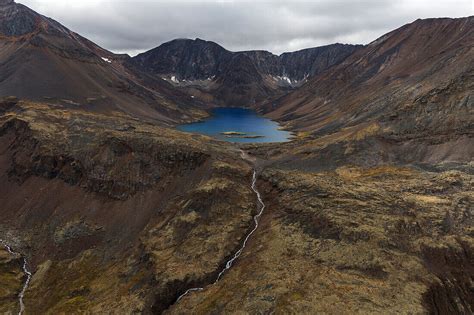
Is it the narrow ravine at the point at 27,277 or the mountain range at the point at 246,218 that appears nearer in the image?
the mountain range at the point at 246,218

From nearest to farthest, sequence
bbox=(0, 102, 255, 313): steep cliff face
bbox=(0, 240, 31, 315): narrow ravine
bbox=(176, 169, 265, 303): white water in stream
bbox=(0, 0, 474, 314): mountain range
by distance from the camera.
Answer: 1. bbox=(0, 0, 474, 314): mountain range
2. bbox=(176, 169, 265, 303): white water in stream
3. bbox=(0, 102, 255, 313): steep cliff face
4. bbox=(0, 240, 31, 315): narrow ravine

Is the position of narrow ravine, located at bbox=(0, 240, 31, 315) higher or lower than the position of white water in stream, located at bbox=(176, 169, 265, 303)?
lower

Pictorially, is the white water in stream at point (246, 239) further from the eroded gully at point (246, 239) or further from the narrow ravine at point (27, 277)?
the narrow ravine at point (27, 277)

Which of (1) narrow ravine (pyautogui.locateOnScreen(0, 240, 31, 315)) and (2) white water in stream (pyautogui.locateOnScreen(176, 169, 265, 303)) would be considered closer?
(2) white water in stream (pyautogui.locateOnScreen(176, 169, 265, 303))

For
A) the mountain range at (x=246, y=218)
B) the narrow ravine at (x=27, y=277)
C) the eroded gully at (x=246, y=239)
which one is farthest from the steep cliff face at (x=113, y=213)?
the eroded gully at (x=246, y=239)

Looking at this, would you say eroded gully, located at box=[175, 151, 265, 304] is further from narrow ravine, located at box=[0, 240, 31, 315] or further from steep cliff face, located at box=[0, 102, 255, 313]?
narrow ravine, located at box=[0, 240, 31, 315]

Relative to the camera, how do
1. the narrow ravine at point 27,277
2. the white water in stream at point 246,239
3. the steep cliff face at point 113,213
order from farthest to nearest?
the narrow ravine at point 27,277 → the steep cliff face at point 113,213 → the white water in stream at point 246,239

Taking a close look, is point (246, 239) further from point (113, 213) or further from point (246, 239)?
point (113, 213)

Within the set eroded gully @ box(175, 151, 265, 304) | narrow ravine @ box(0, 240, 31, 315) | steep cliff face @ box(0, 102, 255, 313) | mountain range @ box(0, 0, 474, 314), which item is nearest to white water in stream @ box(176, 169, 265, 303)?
eroded gully @ box(175, 151, 265, 304)

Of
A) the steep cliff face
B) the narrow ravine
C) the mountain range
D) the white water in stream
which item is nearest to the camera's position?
the mountain range

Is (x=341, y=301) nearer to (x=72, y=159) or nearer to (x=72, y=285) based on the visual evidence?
(x=72, y=285)

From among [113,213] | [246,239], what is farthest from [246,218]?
[113,213]
